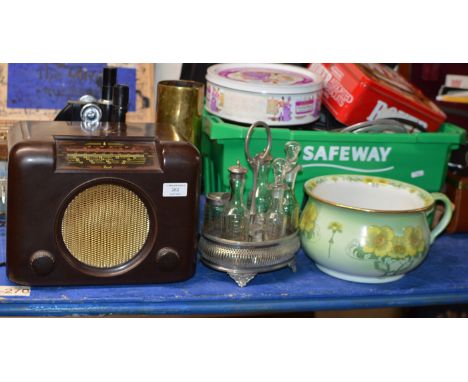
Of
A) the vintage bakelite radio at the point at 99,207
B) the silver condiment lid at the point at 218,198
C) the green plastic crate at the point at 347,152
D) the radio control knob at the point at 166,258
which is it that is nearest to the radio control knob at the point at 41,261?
the vintage bakelite radio at the point at 99,207

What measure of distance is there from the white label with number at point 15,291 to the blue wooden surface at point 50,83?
22.0 inches

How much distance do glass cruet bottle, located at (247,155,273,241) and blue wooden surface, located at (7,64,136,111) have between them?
0.49m

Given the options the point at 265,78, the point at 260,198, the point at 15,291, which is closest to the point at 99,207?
the point at 15,291

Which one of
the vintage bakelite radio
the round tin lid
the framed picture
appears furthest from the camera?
the framed picture

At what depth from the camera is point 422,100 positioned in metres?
1.37

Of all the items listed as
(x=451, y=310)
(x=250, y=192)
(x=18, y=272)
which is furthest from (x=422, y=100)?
(x=18, y=272)

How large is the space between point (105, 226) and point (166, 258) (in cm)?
10

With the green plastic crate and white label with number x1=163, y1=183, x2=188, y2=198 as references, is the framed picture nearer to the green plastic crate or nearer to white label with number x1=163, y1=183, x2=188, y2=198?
the green plastic crate

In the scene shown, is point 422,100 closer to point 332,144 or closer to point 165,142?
point 332,144

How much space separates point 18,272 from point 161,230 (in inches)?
8.3

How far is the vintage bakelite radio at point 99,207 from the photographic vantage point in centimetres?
98

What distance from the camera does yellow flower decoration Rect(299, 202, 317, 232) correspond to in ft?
3.71

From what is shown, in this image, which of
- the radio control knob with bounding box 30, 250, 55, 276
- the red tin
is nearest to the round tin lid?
the red tin

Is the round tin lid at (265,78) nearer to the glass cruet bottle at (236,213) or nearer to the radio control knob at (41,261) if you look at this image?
the glass cruet bottle at (236,213)
